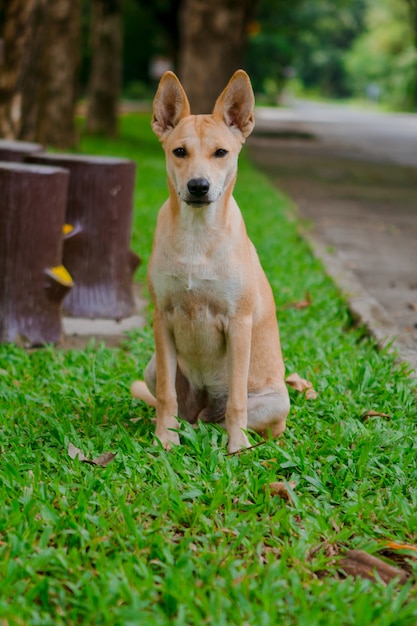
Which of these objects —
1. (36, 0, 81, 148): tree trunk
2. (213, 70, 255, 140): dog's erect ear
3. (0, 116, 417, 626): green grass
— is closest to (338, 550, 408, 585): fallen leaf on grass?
(0, 116, 417, 626): green grass

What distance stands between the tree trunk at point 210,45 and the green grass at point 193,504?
12496 mm

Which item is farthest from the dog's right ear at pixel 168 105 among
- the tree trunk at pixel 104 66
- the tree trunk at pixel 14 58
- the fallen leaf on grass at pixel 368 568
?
the tree trunk at pixel 104 66

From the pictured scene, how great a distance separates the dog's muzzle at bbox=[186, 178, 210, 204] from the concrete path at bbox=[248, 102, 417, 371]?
2085 millimetres

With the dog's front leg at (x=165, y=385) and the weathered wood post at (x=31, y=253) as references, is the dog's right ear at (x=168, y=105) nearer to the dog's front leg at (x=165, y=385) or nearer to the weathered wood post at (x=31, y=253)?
the dog's front leg at (x=165, y=385)

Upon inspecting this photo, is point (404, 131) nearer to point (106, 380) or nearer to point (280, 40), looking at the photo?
point (280, 40)

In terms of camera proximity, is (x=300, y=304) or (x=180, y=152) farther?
(x=300, y=304)

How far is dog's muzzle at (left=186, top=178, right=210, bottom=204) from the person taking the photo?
11.6 ft

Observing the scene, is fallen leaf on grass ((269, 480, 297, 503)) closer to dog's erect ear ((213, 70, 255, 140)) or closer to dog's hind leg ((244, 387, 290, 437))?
dog's hind leg ((244, 387, 290, 437))

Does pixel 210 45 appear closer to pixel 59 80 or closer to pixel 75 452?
pixel 59 80

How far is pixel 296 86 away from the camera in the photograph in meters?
78.4

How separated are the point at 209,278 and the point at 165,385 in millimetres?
559

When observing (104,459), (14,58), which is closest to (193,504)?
(104,459)

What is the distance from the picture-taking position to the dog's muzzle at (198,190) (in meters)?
3.53

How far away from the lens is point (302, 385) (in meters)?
4.67
